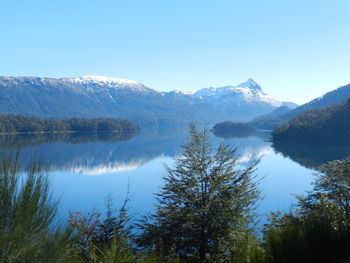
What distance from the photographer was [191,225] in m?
9.88

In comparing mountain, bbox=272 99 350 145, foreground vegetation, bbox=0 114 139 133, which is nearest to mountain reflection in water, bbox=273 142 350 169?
mountain, bbox=272 99 350 145

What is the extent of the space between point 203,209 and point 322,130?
103 metres

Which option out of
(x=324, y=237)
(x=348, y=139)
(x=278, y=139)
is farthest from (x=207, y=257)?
(x=278, y=139)

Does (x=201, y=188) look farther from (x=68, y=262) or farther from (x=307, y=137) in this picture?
(x=307, y=137)

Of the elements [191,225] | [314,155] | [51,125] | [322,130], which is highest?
[51,125]

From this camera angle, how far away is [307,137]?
100312mm

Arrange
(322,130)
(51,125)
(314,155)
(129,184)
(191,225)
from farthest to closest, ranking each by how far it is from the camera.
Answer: (51,125) < (322,130) < (314,155) < (129,184) < (191,225)

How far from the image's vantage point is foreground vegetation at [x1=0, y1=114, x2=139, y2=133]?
447 feet

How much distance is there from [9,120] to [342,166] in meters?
147

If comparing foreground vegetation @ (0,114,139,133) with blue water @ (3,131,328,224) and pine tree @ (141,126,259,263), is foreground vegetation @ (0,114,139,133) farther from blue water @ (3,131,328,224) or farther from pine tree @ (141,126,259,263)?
pine tree @ (141,126,259,263)

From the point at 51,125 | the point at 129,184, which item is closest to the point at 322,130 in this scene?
the point at 129,184

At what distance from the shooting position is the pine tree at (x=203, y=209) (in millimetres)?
9594

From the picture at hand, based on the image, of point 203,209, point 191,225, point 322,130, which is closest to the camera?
point 203,209

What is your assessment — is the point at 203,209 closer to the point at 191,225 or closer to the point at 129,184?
the point at 191,225
